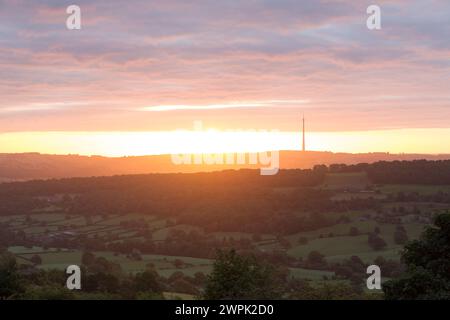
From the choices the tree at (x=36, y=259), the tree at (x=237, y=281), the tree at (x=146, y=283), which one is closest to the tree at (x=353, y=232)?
the tree at (x=36, y=259)

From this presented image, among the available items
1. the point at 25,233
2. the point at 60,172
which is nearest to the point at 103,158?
the point at 60,172

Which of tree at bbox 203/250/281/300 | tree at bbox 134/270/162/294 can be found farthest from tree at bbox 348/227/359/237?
tree at bbox 203/250/281/300

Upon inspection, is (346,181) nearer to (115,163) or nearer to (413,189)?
(413,189)

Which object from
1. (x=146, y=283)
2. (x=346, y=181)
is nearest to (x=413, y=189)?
(x=346, y=181)

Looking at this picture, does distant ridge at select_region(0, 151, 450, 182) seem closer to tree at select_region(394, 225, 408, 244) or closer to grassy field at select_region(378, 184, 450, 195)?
grassy field at select_region(378, 184, 450, 195)
